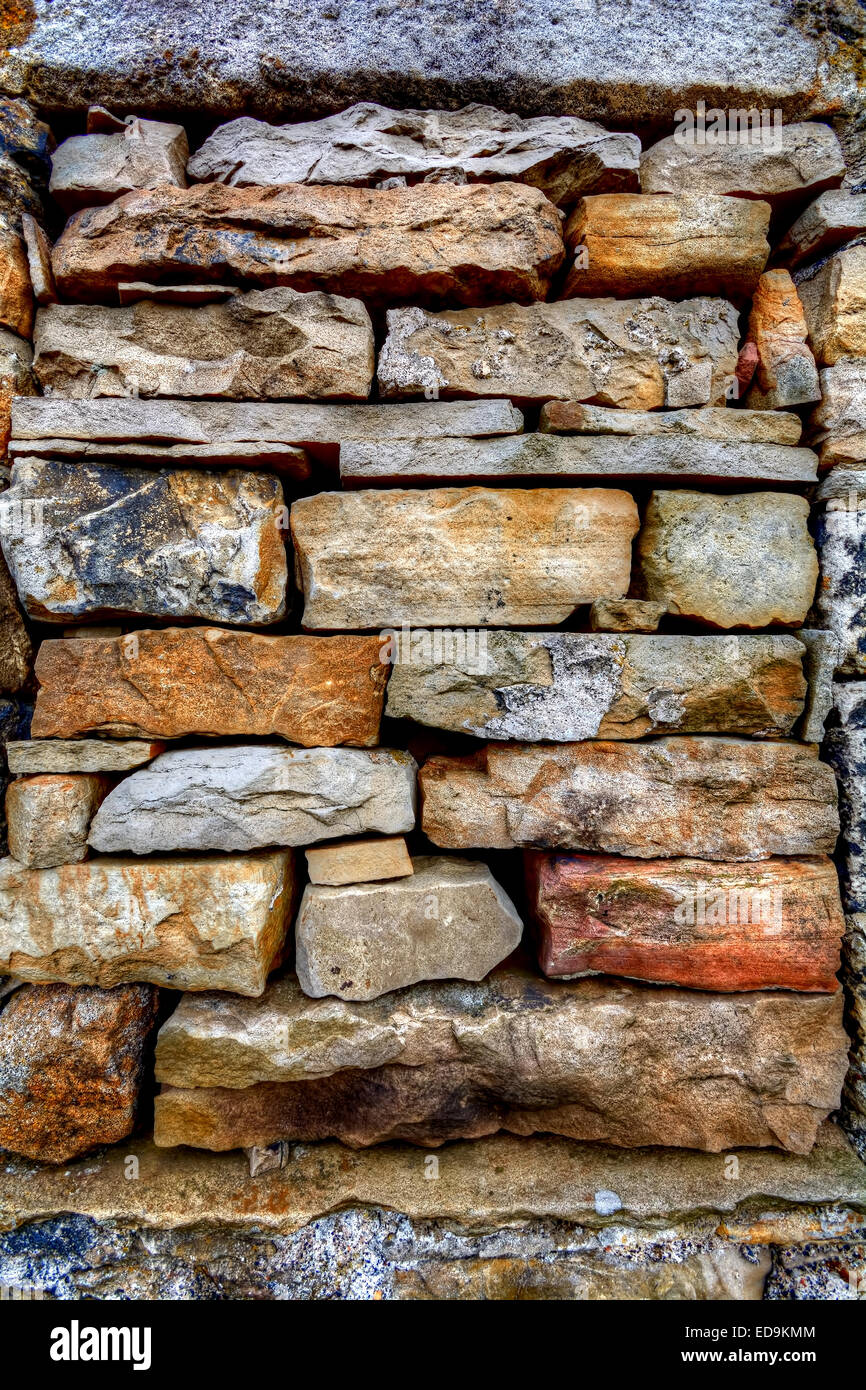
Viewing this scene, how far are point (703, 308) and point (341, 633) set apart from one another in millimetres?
1385

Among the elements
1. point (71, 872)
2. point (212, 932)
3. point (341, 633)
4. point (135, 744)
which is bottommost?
point (212, 932)

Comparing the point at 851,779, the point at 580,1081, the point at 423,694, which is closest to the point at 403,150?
the point at 423,694

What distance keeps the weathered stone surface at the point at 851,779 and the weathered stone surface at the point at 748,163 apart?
1420 millimetres

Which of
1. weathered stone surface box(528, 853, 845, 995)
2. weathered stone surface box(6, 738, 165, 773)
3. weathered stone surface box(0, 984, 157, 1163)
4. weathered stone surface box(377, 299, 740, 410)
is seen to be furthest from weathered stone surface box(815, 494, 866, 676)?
weathered stone surface box(0, 984, 157, 1163)

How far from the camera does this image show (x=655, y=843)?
1.70 m

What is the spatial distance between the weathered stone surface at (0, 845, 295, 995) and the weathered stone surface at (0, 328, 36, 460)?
1.21 m

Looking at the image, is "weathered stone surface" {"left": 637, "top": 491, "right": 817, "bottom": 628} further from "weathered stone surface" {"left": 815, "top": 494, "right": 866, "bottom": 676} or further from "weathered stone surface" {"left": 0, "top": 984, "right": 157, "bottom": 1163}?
"weathered stone surface" {"left": 0, "top": 984, "right": 157, "bottom": 1163}

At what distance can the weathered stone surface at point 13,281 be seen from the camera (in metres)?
1.76

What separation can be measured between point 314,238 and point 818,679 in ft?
5.93

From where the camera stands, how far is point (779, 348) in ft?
5.90

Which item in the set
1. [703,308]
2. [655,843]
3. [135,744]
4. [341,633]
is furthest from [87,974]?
[703,308]

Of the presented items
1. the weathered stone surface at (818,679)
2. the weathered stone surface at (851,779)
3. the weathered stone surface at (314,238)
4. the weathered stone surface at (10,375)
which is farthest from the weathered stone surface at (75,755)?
the weathered stone surface at (851,779)

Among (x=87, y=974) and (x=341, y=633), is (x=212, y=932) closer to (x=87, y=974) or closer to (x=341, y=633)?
(x=87, y=974)

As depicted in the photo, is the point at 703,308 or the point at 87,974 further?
the point at 703,308
